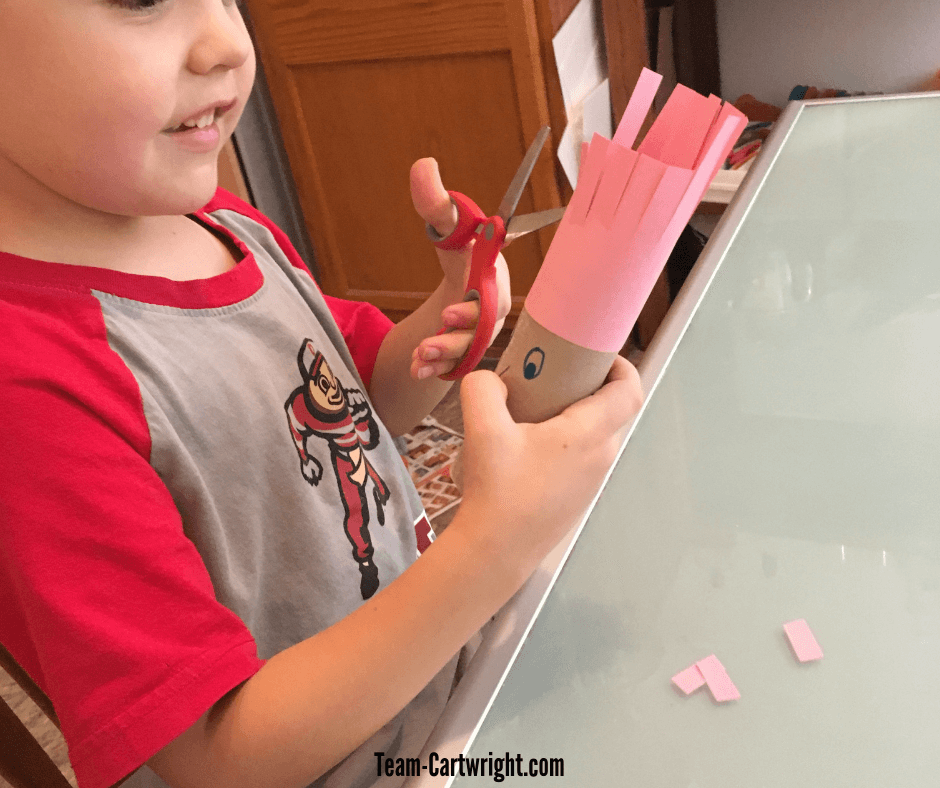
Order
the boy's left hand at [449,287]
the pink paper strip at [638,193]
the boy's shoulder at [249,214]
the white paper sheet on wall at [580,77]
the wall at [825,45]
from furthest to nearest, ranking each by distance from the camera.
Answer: the wall at [825,45]
the white paper sheet on wall at [580,77]
the boy's shoulder at [249,214]
the boy's left hand at [449,287]
the pink paper strip at [638,193]

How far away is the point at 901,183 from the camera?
A: 79 cm

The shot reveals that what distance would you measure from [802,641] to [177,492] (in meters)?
0.34

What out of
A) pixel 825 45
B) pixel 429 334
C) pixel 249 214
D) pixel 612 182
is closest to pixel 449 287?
pixel 429 334

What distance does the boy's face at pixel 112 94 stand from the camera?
364 millimetres

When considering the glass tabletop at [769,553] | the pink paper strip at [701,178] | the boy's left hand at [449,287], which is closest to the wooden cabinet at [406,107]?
the glass tabletop at [769,553]

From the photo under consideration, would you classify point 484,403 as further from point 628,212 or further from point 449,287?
point 449,287

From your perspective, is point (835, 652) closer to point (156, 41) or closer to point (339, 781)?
point (339, 781)

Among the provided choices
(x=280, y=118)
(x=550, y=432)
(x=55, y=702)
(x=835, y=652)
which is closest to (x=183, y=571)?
(x=55, y=702)

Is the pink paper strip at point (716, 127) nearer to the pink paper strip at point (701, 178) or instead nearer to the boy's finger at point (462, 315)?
the pink paper strip at point (701, 178)

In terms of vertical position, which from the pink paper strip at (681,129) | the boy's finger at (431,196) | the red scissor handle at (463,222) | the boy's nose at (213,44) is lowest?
the red scissor handle at (463,222)

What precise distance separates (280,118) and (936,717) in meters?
1.78

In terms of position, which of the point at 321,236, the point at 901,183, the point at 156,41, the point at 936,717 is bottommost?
the point at 321,236

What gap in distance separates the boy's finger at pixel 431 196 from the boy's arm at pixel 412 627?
19cm

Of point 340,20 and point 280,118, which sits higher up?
point 340,20
